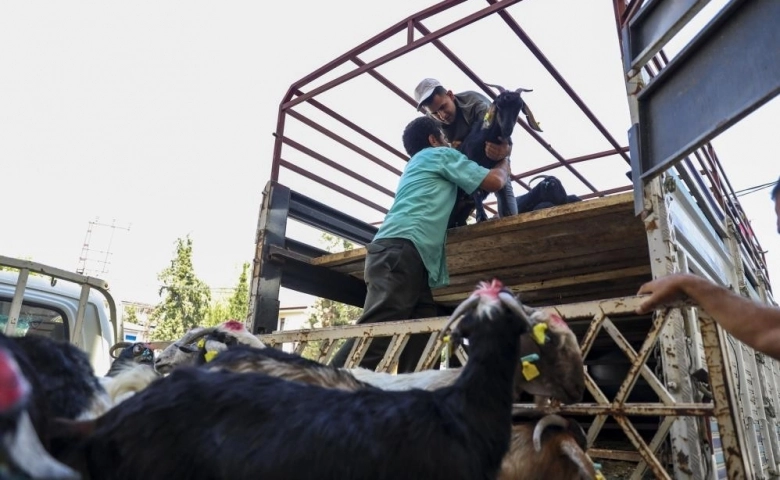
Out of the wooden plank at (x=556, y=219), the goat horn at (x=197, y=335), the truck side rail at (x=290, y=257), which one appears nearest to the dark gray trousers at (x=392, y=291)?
the wooden plank at (x=556, y=219)

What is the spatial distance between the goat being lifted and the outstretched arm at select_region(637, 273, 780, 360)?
89.4 inches

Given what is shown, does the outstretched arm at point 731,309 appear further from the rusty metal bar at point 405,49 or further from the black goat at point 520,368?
the rusty metal bar at point 405,49

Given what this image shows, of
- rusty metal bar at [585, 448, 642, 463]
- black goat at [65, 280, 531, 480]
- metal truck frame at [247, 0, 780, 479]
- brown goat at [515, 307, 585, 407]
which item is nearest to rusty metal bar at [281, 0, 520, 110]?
metal truck frame at [247, 0, 780, 479]

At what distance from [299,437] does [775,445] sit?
5311mm

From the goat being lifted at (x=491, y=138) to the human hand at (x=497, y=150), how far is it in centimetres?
4

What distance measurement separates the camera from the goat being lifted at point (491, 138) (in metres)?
4.53

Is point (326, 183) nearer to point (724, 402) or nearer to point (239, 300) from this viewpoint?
point (724, 402)

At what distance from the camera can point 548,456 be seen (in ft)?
8.26

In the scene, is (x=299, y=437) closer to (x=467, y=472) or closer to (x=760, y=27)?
(x=467, y=472)

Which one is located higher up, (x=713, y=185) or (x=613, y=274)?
(x=713, y=185)

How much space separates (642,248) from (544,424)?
2590 mm

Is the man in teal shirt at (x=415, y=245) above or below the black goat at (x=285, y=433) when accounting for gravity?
above

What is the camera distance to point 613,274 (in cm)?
515

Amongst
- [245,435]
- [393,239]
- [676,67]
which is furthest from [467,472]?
[393,239]
